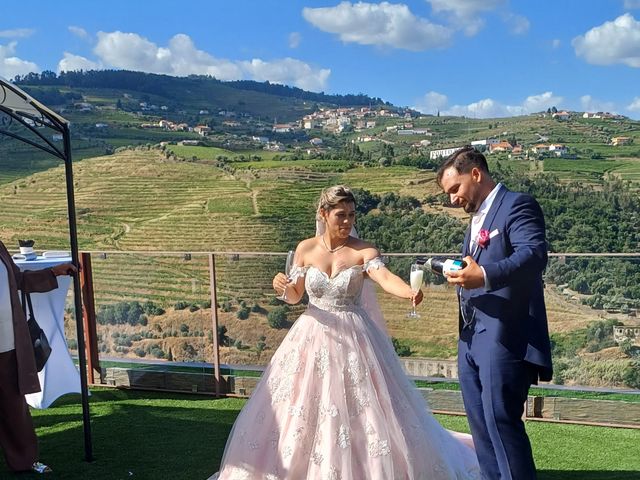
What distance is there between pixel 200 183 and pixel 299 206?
8478 millimetres

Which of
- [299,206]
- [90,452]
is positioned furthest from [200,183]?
[90,452]

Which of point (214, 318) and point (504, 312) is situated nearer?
point (504, 312)

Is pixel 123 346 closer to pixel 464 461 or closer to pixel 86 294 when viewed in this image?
pixel 86 294

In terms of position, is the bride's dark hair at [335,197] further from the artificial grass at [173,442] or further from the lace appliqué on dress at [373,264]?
the artificial grass at [173,442]

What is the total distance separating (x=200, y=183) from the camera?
115ft

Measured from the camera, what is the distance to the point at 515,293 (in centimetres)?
257

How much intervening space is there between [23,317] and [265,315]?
8.68ft

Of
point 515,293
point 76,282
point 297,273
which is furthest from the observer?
point 76,282

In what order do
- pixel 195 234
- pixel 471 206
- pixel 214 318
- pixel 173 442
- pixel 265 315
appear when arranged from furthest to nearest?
1. pixel 195 234
2. pixel 265 315
3. pixel 214 318
4. pixel 173 442
5. pixel 471 206

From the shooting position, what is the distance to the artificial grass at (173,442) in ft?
13.0

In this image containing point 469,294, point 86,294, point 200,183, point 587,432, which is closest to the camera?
point 469,294

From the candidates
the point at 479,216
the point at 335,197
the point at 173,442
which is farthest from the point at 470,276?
the point at 173,442

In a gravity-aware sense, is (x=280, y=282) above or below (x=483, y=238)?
below

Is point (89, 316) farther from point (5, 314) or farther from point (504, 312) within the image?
point (504, 312)
